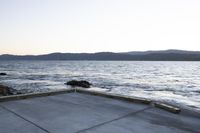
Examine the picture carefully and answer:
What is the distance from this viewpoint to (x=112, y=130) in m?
4.63

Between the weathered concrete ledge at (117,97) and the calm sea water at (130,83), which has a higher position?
the weathered concrete ledge at (117,97)

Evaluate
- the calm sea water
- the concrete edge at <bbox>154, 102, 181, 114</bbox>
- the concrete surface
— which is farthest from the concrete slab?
the calm sea water

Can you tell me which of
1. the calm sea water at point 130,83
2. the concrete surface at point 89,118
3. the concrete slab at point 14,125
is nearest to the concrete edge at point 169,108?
the concrete surface at point 89,118

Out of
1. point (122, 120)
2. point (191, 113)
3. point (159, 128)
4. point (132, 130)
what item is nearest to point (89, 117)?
point (122, 120)

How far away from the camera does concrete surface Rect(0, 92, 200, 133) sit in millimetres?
4715

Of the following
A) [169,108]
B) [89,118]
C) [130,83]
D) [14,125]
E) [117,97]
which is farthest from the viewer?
[130,83]

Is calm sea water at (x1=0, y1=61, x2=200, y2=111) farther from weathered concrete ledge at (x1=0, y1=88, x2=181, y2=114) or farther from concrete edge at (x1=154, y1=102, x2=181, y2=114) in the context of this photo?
concrete edge at (x1=154, y1=102, x2=181, y2=114)

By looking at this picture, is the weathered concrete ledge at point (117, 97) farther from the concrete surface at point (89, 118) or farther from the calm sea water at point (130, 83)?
the calm sea water at point (130, 83)

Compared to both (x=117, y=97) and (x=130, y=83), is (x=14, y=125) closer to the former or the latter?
(x=117, y=97)

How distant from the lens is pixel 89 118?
17.9 ft

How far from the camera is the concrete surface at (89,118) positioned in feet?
15.5

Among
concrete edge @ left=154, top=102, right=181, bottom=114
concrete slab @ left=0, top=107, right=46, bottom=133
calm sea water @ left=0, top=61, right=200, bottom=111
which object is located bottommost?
calm sea water @ left=0, top=61, right=200, bottom=111

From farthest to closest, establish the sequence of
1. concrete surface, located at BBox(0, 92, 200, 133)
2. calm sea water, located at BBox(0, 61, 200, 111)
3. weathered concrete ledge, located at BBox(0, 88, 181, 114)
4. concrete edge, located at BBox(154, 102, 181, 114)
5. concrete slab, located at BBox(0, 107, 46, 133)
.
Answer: calm sea water, located at BBox(0, 61, 200, 111), weathered concrete ledge, located at BBox(0, 88, 181, 114), concrete edge, located at BBox(154, 102, 181, 114), concrete surface, located at BBox(0, 92, 200, 133), concrete slab, located at BBox(0, 107, 46, 133)

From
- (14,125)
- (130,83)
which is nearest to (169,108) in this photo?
(14,125)
